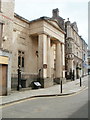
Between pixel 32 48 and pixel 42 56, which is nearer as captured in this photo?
pixel 42 56

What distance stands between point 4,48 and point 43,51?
23.7ft

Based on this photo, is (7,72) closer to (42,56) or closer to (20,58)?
(20,58)

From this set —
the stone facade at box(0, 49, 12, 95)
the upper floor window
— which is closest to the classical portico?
the upper floor window

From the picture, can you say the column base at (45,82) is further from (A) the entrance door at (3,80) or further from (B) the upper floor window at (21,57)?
(A) the entrance door at (3,80)

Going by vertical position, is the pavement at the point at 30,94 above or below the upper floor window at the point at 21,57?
below

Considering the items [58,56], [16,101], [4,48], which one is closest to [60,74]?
[58,56]

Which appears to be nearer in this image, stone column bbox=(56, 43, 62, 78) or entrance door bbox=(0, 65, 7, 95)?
entrance door bbox=(0, 65, 7, 95)

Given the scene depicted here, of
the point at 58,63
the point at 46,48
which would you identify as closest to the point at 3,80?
the point at 46,48

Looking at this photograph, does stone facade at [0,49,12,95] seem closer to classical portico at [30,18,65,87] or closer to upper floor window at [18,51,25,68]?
upper floor window at [18,51,25,68]

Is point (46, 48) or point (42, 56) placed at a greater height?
point (46, 48)

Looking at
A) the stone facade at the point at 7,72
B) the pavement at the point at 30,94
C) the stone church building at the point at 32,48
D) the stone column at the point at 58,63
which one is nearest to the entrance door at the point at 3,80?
the stone facade at the point at 7,72

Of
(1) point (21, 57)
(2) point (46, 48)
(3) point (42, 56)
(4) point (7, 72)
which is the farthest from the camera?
(2) point (46, 48)

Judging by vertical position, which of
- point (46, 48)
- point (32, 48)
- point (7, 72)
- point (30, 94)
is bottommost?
point (30, 94)

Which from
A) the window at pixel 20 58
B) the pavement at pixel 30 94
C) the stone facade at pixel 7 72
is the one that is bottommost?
the pavement at pixel 30 94
